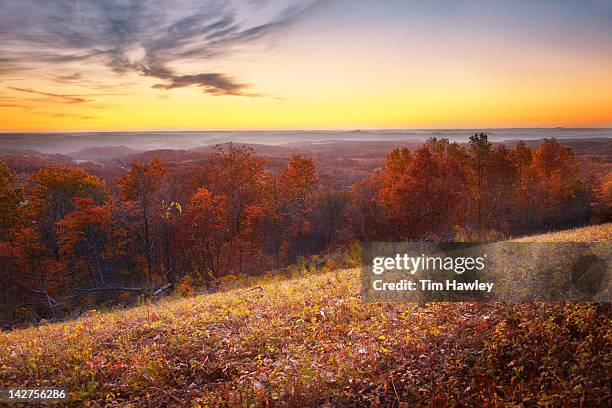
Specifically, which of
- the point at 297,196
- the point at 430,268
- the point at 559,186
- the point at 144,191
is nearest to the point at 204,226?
the point at 144,191

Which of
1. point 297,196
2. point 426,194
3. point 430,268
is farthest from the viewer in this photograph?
point 297,196

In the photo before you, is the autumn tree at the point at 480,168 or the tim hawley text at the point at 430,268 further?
the autumn tree at the point at 480,168

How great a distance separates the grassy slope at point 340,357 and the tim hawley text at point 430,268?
3.38 ft

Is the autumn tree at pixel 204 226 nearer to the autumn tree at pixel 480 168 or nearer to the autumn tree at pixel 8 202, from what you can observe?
the autumn tree at pixel 8 202

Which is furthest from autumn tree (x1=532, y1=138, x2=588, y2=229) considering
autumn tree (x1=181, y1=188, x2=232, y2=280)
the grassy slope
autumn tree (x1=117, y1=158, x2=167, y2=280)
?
the grassy slope

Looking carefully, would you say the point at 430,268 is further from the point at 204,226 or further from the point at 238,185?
the point at 238,185

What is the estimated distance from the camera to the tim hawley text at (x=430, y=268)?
31.7ft

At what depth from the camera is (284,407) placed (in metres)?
5.84

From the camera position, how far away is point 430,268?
11.7m

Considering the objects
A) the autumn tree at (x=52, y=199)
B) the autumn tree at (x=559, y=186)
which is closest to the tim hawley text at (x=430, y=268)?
the autumn tree at (x=52, y=199)

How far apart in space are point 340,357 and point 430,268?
221 inches

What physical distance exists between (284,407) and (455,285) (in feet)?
18.6

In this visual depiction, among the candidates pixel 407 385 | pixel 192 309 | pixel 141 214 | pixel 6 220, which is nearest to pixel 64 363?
pixel 192 309

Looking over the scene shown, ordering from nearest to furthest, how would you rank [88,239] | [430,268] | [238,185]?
[430,268], [88,239], [238,185]
